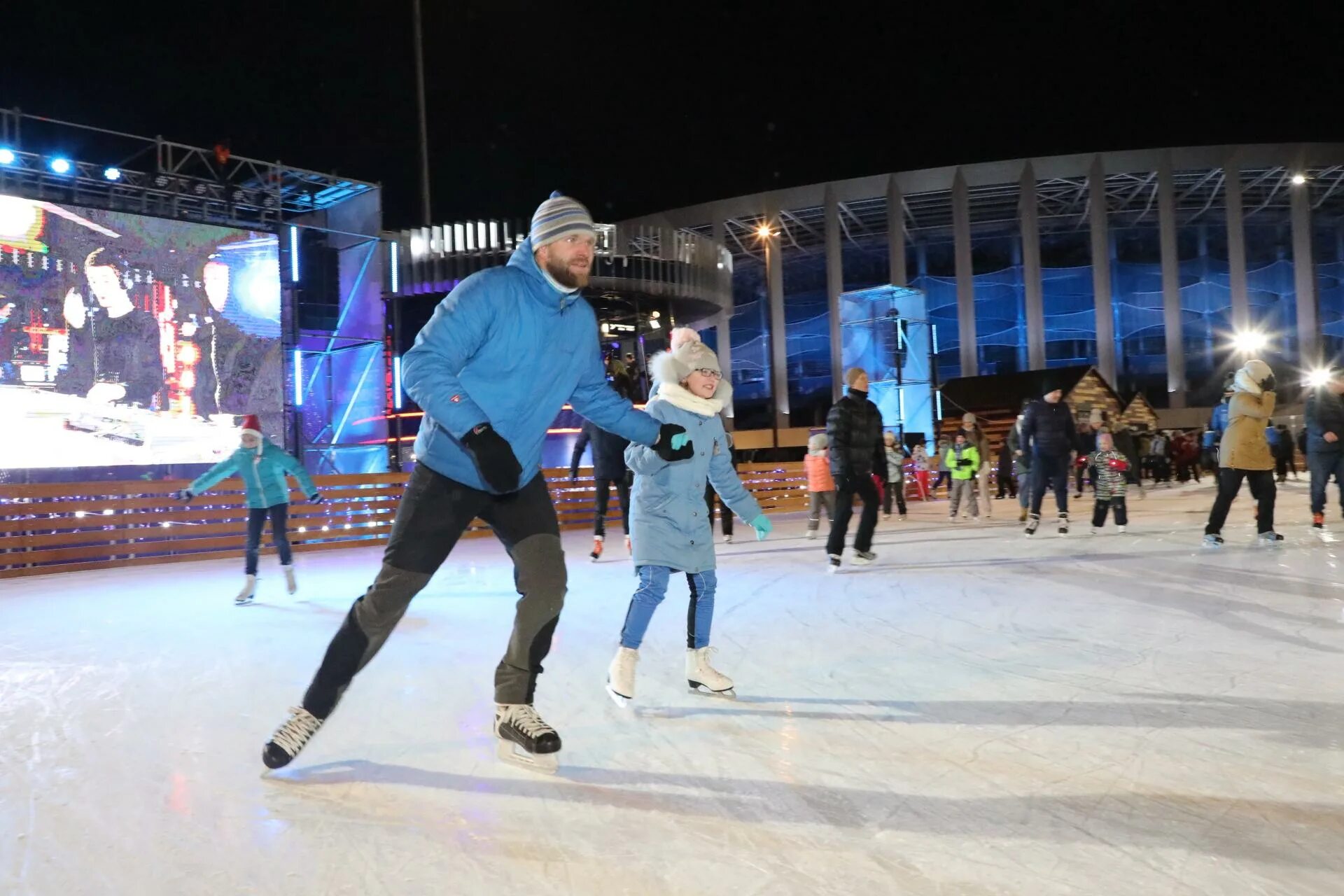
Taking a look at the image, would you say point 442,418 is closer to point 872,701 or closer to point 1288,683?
point 872,701

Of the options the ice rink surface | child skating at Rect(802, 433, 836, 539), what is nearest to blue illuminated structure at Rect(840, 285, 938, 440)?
child skating at Rect(802, 433, 836, 539)

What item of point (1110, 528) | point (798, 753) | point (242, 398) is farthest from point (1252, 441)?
point (242, 398)

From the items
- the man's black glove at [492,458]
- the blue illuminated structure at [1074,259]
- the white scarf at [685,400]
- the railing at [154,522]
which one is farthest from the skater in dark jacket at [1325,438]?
the blue illuminated structure at [1074,259]

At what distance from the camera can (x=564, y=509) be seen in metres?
15.9

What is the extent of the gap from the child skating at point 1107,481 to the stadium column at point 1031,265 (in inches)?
1009

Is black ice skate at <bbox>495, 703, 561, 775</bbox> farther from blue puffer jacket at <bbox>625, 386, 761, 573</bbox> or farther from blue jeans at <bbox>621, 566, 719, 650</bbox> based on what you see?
blue puffer jacket at <bbox>625, 386, 761, 573</bbox>

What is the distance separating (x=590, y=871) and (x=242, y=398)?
1427 centimetres

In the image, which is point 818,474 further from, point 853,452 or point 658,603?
point 658,603

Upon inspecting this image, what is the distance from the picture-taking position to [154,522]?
39.9 ft

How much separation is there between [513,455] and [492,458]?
7 cm

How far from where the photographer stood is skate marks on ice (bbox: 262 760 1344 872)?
2.02 meters

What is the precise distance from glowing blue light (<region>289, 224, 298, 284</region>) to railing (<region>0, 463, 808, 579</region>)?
397 cm

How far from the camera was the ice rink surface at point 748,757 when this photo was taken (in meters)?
1.97

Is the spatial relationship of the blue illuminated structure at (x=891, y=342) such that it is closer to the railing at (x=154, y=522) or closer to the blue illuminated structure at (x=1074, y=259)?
the railing at (x=154, y=522)
